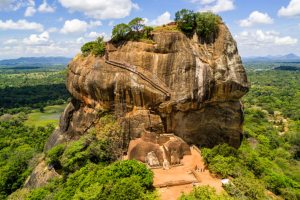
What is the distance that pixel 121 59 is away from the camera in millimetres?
25969

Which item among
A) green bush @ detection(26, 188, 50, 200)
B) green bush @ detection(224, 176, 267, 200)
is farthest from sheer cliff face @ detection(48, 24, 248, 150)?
green bush @ detection(26, 188, 50, 200)

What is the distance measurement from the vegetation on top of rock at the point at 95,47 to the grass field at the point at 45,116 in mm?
49371

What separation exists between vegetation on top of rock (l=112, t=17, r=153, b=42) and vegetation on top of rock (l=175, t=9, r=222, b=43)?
3230 millimetres

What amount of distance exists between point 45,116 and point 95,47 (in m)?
66.9

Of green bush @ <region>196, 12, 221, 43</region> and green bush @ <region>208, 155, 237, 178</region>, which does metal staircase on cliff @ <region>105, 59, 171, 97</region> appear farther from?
green bush @ <region>208, 155, 237, 178</region>

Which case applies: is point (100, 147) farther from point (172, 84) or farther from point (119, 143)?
point (172, 84)

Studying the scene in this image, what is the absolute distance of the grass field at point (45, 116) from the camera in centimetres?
7868

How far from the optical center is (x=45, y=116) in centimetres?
8912

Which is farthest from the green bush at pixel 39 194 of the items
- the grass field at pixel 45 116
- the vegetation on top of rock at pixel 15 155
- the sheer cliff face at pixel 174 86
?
the grass field at pixel 45 116

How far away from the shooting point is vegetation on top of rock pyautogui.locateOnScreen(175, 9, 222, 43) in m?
26.6

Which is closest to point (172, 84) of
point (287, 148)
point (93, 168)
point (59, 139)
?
point (93, 168)

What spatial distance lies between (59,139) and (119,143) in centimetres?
935

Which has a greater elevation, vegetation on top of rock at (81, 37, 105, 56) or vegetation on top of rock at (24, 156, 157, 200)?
vegetation on top of rock at (81, 37, 105, 56)

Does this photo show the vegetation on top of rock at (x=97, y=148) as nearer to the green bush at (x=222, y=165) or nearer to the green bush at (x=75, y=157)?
the green bush at (x=75, y=157)
